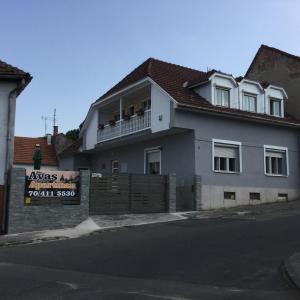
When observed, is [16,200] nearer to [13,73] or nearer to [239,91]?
[13,73]

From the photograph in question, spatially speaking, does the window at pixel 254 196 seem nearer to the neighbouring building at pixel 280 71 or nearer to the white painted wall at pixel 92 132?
the neighbouring building at pixel 280 71

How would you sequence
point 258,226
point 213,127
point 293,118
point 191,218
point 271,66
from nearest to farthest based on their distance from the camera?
point 258,226, point 191,218, point 213,127, point 293,118, point 271,66

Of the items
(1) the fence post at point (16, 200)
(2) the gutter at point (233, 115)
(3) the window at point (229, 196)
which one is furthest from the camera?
(3) the window at point (229, 196)

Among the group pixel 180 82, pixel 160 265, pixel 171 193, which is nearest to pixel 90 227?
pixel 171 193

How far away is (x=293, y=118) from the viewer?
92.2 ft

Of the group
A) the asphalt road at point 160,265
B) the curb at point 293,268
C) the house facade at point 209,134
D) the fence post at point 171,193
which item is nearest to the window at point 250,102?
the house facade at point 209,134

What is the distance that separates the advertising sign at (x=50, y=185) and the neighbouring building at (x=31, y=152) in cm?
2416

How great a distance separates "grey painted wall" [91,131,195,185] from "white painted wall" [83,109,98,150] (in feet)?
4.99

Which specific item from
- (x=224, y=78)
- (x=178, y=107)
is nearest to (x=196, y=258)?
(x=178, y=107)

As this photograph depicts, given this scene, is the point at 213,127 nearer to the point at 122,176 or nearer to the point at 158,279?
the point at 122,176

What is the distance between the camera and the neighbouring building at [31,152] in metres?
42.5

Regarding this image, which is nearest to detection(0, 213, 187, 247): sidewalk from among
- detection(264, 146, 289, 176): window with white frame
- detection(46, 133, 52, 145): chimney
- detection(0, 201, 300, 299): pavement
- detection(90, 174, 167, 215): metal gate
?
detection(0, 201, 300, 299): pavement

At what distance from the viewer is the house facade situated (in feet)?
75.0

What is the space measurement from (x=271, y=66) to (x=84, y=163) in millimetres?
14181
